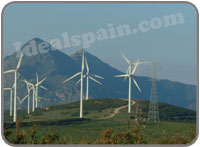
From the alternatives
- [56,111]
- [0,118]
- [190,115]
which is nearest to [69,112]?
[56,111]

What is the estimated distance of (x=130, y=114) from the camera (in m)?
123

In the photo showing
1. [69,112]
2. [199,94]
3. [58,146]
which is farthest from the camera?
[69,112]

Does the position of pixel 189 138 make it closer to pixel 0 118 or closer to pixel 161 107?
pixel 0 118

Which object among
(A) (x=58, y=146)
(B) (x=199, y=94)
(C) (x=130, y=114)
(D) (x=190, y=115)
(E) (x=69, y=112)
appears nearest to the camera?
(A) (x=58, y=146)

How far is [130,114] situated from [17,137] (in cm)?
8181

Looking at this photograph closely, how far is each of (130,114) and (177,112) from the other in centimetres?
2025

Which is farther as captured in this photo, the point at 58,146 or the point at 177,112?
the point at 177,112

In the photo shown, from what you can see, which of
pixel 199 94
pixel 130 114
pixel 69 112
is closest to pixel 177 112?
pixel 130 114

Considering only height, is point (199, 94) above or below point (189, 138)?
above

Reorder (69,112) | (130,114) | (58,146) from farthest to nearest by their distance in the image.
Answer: (69,112) → (130,114) → (58,146)

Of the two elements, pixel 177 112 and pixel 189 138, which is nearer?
pixel 189 138

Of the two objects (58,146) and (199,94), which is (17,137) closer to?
(58,146)

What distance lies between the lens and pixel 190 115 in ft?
438

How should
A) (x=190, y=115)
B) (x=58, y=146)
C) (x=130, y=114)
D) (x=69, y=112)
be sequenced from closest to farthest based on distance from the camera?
(x=58, y=146) → (x=130, y=114) → (x=190, y=115) → (x=69, y=112)
